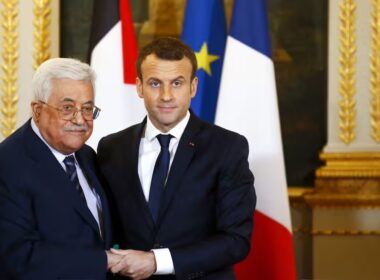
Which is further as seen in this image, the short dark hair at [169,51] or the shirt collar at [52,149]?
the short dark hair at [169,51]

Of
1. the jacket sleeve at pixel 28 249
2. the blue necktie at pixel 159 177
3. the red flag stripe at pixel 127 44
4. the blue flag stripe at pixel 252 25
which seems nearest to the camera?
the jacket sleeve at pixel 28 249

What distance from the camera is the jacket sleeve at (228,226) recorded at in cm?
287

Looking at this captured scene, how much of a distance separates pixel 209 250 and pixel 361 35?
9.47 feet

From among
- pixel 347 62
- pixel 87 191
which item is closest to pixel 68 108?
pixel 87 191

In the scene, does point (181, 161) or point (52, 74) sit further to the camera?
point (181, 161)

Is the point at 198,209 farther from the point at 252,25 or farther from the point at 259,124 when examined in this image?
the point at 252,25

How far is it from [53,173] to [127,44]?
2.21 meters

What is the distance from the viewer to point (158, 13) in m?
5.54

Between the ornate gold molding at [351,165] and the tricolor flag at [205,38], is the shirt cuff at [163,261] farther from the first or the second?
the ornate gold molding at [351,165]

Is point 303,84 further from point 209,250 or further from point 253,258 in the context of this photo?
point 209,250

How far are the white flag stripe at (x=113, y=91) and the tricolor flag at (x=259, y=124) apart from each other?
0.53 m

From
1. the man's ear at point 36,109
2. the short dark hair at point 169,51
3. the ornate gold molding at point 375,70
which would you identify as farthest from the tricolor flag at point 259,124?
the man's ear at point 36,109

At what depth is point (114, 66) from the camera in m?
4.75

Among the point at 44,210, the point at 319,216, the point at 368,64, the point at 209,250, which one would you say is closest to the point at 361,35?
the point at 368,64
